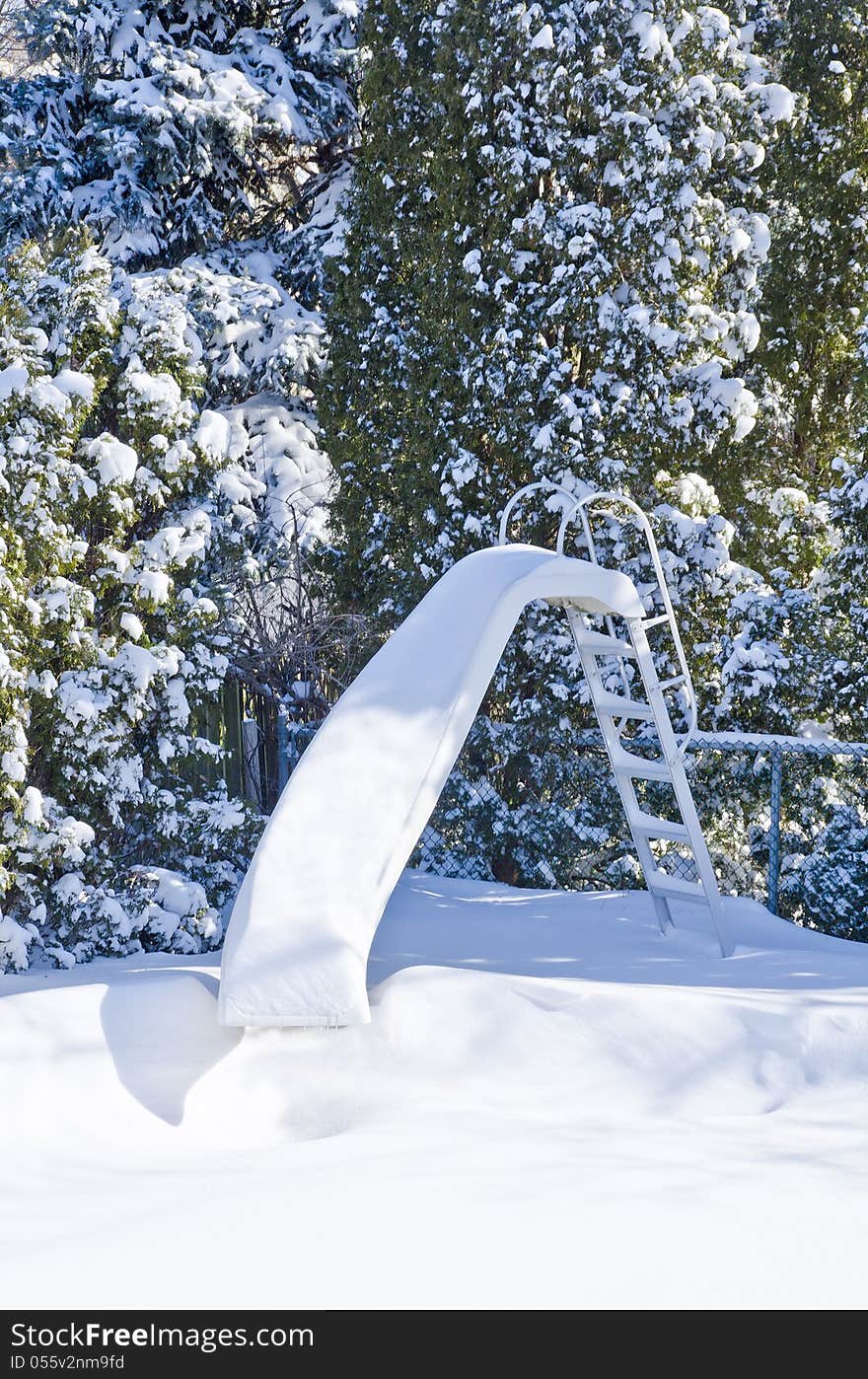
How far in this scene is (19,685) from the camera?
539 cm

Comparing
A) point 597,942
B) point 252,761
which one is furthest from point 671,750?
point 252,761

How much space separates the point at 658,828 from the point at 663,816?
1.94 m

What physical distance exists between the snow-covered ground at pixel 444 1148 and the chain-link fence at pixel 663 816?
1.76 metres

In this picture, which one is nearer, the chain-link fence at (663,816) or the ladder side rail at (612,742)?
the ladder side rail at (612,742)

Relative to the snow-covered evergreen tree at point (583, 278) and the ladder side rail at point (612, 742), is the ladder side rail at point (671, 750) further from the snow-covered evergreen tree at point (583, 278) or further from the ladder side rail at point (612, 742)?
the snow-covered evergreen tree at point (583, 278)

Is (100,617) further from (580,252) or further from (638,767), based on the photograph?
(580,252)

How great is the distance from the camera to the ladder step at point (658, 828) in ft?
18.4

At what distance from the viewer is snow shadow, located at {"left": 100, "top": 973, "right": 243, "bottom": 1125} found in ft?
12.3

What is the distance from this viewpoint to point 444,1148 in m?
3.40

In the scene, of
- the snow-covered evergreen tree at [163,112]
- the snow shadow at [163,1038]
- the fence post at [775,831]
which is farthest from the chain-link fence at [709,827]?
the snow-covered evergreen tree at [163,112]

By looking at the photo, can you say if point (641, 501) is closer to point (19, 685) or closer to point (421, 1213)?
point (19, 685)
